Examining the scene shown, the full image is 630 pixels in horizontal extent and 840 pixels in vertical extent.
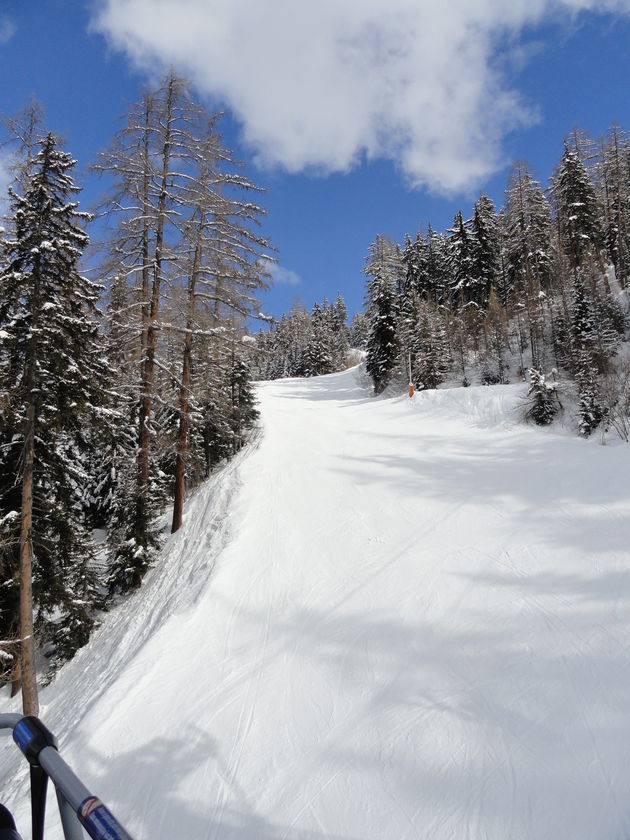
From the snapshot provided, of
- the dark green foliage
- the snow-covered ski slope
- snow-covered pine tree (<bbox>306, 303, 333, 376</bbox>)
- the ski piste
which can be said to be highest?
snow-covered pine tree (<bbox>306, 303, 333, 376</bbox>)

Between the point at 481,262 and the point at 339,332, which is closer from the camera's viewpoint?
the point at 481,262

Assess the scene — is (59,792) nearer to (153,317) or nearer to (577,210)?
(153,317)

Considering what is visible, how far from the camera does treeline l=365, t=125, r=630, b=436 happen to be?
24.2 metres

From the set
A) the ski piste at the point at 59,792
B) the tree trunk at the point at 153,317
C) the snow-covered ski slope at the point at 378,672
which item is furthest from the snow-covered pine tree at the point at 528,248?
the ski piste at the point at 59,792

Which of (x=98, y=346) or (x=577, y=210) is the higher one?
(x=577, y=210)

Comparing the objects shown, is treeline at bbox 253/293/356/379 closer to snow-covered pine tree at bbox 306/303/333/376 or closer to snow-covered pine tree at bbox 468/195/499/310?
snow-covered pine tree at bbox 306/303/333/376

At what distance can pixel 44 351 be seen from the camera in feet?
27.6

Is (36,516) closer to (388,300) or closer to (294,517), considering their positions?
(294,517)

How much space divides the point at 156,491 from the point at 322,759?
10.9m

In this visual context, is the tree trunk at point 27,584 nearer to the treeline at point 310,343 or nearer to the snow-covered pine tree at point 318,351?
the treeline at point 310,343

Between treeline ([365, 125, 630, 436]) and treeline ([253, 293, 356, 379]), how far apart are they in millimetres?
20851

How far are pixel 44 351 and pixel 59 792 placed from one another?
8915 mm

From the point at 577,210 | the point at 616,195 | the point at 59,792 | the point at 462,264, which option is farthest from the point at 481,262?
the point at 59,792

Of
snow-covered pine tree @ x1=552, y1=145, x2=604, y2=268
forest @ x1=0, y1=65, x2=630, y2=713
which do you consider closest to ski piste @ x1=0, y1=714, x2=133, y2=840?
forest @ x1=0, y1=65, x2=630, y2=713
